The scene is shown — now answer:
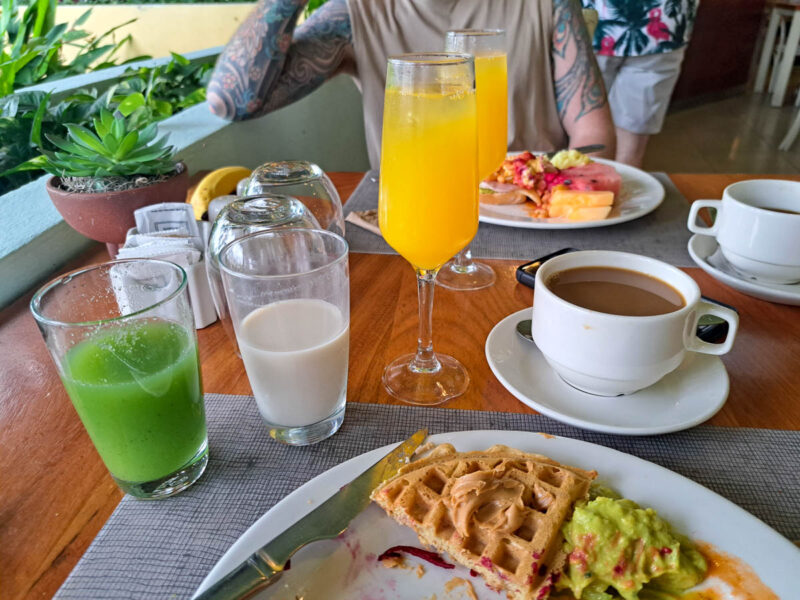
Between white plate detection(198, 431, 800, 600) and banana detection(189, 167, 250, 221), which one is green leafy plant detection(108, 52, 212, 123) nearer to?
banana detection(189, 167, 250, 221)

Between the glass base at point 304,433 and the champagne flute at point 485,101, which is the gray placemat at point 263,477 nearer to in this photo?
the glass base at point 304,433

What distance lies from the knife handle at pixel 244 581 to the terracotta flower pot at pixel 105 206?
77 centimetres

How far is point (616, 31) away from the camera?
3.25 meters

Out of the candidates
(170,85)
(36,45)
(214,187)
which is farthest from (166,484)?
(36,45)

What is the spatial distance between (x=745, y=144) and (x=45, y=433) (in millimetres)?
6068

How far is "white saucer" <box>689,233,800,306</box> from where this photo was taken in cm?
94

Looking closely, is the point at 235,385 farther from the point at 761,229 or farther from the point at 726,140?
the point at 726,140

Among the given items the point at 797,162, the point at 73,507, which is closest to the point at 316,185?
the point at 73,507

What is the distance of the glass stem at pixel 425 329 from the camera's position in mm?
811

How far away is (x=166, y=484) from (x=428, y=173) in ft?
1.61

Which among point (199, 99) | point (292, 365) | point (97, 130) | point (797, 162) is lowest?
point (797, 162)

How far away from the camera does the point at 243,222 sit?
0.79 m

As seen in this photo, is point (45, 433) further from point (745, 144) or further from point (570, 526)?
point (745, 144)

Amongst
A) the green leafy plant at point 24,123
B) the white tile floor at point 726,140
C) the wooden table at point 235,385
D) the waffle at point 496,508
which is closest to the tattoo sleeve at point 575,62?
the wooden table at point 235,385
